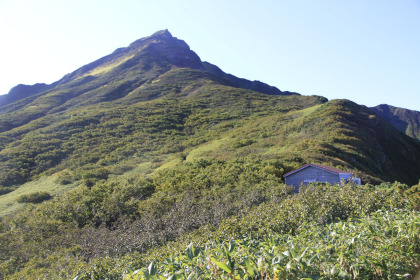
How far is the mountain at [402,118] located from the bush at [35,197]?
329ft

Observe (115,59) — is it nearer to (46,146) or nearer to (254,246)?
(46,146)

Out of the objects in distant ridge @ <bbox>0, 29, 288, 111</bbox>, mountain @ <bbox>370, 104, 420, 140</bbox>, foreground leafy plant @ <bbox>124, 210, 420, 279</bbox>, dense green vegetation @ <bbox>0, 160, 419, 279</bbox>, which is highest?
distant ridge @ <bbox>0, 29, 288, 111</bbox>

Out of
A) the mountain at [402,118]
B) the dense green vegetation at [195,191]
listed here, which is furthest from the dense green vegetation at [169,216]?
the mountain at [402,118]

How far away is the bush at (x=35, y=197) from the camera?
66.7 feet

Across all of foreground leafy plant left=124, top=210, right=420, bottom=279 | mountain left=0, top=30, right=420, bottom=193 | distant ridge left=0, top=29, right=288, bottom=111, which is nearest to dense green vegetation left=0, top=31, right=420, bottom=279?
foreground leafy plant left=124, top=210, right=420, bottom=279

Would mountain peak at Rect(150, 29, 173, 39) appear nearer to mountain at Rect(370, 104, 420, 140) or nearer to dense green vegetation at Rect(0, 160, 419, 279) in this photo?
mountain at Rect(370, 104, 420, 140)

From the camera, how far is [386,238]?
3078 mm

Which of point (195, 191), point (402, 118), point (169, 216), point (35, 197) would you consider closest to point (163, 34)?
point (402, 118)

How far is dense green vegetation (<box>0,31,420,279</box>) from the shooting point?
Result: 272 centimetres

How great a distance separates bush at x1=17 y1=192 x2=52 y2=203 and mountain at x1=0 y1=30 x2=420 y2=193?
355cm

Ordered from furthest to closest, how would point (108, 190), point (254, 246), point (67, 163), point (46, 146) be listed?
point (46, 146)
point (67, 163)
point (108, 190)
point (254, 246)

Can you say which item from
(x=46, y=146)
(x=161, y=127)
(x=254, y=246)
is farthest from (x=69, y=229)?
(x=161, y=127)

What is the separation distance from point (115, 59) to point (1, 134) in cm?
6823

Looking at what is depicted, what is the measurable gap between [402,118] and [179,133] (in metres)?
101
